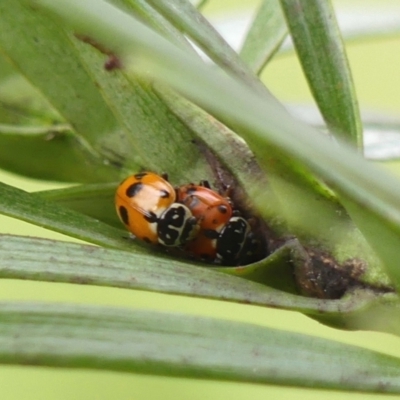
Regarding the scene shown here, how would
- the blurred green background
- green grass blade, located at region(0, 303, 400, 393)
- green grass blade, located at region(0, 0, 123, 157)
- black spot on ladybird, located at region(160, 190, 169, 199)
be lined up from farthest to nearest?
the blurred green background → black spot on ladybird, located at region(160, 190, 169, 199) → green grass blade, located at region(0, 0, 123, 157) → green grass blade, located at region(0, 303, 400, 393)

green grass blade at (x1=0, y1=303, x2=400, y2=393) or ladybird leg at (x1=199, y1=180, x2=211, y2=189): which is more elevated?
ladybird leg at (x1=199, y1=180, x2=211, y2=189)

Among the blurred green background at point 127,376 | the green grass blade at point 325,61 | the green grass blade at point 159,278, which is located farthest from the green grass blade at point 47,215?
the blurred green background at point 127,376

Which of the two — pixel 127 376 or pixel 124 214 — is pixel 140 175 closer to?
pixel 124 214

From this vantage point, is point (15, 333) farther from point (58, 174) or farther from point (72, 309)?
point (58, 174)

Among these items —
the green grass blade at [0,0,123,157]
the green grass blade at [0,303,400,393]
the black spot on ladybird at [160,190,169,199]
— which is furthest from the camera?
the black spot on ladybird at [160,190,169,199]

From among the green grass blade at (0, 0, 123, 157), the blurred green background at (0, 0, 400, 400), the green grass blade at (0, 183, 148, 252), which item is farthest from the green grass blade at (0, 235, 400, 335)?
the blurred green background at (0, 0, 400, 400)

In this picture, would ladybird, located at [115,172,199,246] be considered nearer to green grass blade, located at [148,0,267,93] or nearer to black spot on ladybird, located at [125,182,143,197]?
black spot on ladybird, located at [125,182,143,197]

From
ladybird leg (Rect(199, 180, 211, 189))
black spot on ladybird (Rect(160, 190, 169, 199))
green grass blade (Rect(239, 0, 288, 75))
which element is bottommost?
black spot on ladybird (Rect(160, 190, 169, 199))

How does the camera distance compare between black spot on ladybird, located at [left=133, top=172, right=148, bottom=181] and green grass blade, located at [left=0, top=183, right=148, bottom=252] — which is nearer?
green grass blade, located at [left=0, top=183, right=148, bottom=252]

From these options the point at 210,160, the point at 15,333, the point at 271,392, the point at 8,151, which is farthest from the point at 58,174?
the point at 271,392
